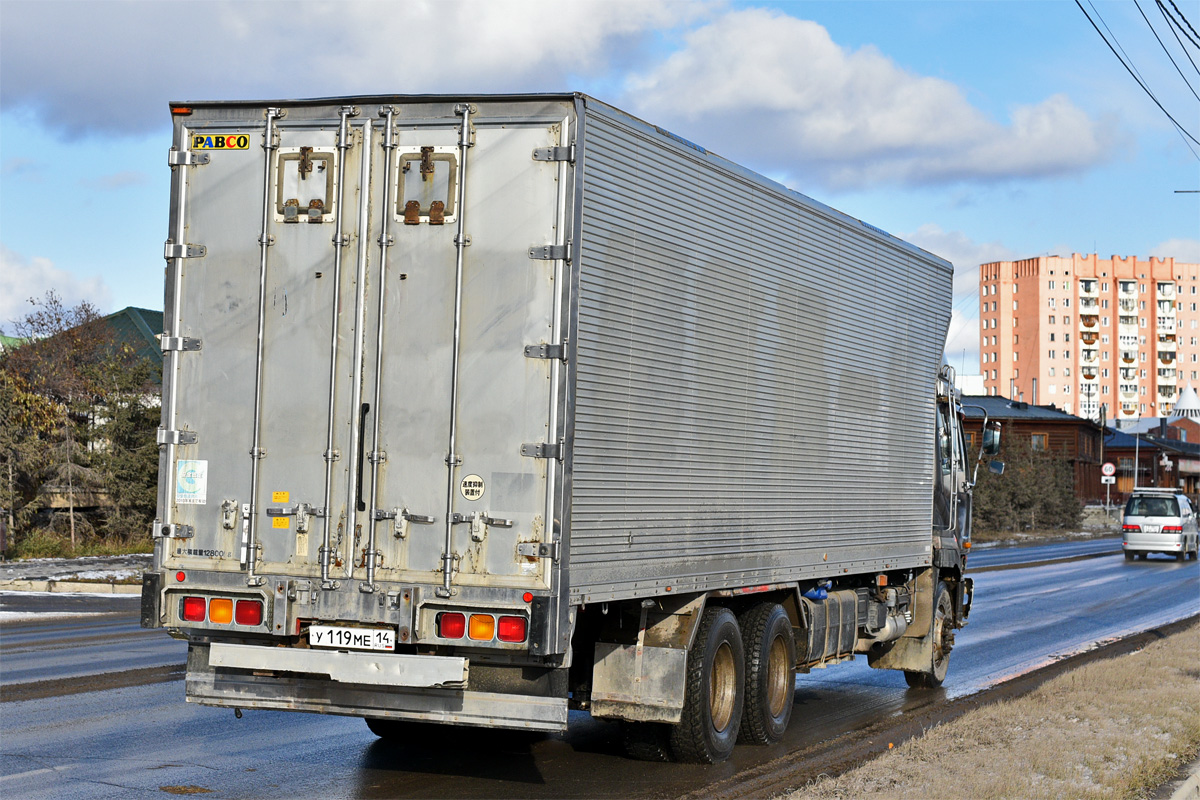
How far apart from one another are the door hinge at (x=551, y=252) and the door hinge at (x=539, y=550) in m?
1.53

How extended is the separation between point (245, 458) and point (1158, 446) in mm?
114925

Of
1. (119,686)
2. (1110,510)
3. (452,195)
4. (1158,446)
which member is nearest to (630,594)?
(452,195)

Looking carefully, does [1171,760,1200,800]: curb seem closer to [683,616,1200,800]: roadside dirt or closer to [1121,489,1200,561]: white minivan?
[683,616,1200,800]: roadside dirt

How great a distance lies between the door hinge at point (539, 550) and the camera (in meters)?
6.93

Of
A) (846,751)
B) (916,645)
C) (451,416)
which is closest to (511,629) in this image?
(451,416)

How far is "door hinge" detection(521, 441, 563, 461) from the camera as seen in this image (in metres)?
7.00

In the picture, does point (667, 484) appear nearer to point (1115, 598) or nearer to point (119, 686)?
point (119, 686)

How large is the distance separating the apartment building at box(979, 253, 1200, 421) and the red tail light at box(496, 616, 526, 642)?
158 metres

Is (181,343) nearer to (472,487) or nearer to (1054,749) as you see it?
(472,487)

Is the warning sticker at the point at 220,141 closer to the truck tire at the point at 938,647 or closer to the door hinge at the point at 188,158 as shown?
the door hinge at the point at 188,158

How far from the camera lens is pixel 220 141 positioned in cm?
782

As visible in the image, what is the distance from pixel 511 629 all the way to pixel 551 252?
2021mm

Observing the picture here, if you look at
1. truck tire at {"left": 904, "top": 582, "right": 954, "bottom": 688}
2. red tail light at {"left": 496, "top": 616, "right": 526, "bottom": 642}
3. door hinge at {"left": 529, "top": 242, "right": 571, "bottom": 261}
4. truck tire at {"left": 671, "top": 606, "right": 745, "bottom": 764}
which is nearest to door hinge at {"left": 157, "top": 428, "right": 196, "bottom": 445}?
red tail light at {"left": 496, "top": 616, "right": 526, "bottom": 642}

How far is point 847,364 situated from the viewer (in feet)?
35.0
